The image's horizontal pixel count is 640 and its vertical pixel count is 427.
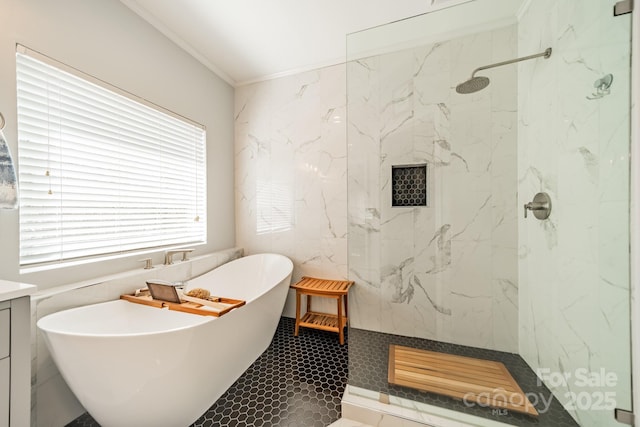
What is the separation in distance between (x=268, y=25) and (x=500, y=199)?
7.20 ft

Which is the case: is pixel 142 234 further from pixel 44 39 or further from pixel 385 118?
pixel 385 118

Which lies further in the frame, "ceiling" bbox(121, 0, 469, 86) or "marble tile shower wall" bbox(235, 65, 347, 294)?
"marble tile shower wall" bbox(235, 65, 347, 294)

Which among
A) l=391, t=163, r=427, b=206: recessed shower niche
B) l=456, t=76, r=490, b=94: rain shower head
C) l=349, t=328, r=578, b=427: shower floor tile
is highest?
l=456, t=76, r=490, b=94: rain shower head

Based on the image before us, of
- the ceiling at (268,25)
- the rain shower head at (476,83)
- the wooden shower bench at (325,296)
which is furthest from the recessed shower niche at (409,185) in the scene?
the ceiling at (268,25)

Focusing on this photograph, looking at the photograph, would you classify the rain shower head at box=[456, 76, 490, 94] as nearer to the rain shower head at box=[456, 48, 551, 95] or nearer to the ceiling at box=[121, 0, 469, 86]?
the rain shower head at box=[456, 48, 551, 95]

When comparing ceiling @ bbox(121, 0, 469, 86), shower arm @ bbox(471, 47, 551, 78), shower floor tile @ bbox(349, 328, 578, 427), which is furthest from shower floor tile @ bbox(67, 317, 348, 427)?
ceiling @ bbox(121, 0, 469, 86)

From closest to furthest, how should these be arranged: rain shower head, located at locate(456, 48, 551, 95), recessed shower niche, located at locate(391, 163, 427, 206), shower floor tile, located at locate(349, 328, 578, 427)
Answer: shower floor tile, located at locate(349, 328, 578, 427) < rain shower head, located at locate(456, 48, 551, 95) < recessed shower niche, located at locate(391, 163, 427, 206)

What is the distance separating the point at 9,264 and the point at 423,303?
2410 millimetres

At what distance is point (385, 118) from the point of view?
1913mm

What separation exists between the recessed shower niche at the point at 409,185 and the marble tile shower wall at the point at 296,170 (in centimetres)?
70

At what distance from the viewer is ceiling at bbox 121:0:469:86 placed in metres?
1.82

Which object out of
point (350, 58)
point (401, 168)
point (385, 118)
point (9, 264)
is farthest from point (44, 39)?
point (401, 168)

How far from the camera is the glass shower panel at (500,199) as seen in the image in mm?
1107

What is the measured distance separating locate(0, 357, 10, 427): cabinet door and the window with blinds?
2.42 ft
